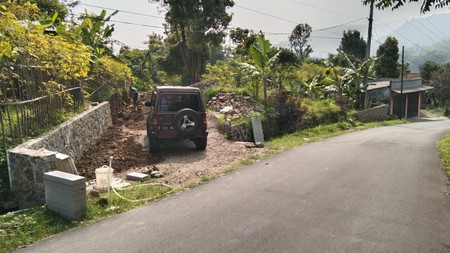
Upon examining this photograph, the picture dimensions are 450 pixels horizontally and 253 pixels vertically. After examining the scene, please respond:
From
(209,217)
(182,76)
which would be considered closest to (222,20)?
(182,76)

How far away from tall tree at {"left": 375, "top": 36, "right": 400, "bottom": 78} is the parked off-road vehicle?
128 ft

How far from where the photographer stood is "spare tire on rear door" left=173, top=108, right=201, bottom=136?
1084cm

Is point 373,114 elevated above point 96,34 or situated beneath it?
situated beneath

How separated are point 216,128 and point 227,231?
33.7 ft

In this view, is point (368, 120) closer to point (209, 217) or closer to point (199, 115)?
point (199, 115)

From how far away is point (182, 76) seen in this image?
43312 mm

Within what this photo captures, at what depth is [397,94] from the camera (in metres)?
36.8

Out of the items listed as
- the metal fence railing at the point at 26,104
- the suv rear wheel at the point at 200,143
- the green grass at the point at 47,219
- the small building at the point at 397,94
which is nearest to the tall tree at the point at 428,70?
the small building at the point at 397,94

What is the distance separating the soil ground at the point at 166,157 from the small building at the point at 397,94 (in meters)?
26.2

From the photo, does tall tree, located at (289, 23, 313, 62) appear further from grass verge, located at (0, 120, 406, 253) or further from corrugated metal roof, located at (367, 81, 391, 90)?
grass verge, located at (0, 120, 406, 253)

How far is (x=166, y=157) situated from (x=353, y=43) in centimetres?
4880

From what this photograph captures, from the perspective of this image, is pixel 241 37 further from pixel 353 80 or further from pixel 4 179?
pixel 4 179

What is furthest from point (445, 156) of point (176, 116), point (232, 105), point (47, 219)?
point (47, 219)

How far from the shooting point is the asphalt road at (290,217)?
4.78 meters
